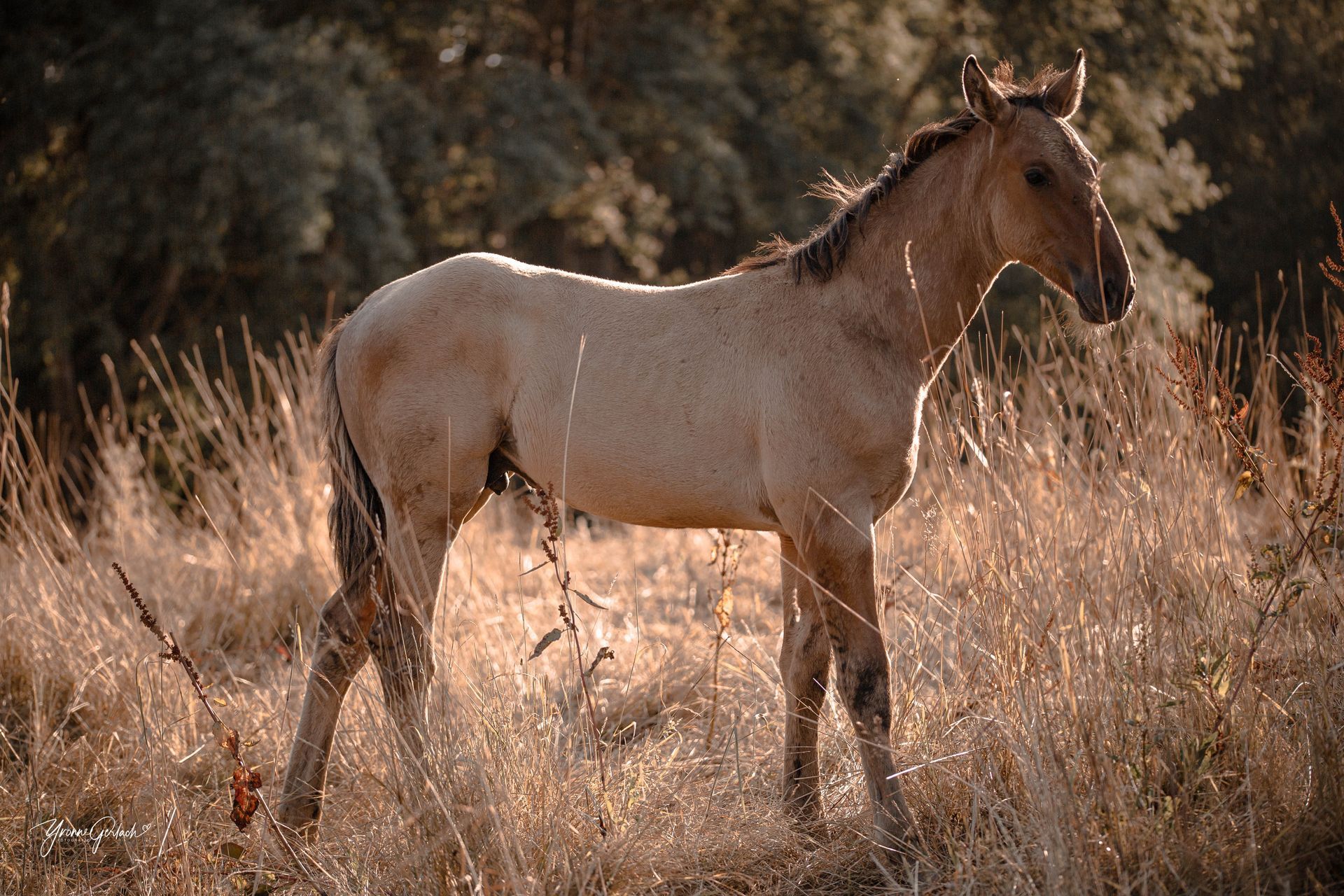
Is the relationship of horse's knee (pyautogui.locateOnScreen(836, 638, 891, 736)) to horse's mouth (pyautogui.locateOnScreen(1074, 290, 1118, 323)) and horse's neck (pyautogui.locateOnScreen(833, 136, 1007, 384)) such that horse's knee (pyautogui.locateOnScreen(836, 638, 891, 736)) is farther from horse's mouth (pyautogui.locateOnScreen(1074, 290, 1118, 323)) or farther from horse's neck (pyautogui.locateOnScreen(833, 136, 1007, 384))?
horse's mouth (pyautogui.locateOnScreen(1074, 290, 1118, 323))

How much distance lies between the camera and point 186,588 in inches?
219

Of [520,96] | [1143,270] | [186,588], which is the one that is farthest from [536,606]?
[1143,270]

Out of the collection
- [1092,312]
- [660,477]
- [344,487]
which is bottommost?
[344,487]

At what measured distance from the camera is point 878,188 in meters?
3.28

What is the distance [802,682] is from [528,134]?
10086mm

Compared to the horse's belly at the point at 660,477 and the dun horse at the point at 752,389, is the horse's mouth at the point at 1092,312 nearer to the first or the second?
the dun horse at the point at 752,389

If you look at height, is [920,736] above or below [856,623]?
below

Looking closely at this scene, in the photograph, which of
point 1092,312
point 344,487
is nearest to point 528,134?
point 344,487

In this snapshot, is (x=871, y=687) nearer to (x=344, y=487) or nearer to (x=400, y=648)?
(x=400, y=648)

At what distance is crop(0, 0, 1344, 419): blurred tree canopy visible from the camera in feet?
34.3

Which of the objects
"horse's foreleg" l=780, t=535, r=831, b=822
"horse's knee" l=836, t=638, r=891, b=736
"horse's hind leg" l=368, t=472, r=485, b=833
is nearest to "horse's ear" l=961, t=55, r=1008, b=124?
"horse's foreleg" l=780, t=535, r=831, b=822

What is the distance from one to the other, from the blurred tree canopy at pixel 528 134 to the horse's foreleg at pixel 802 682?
836 centimetres

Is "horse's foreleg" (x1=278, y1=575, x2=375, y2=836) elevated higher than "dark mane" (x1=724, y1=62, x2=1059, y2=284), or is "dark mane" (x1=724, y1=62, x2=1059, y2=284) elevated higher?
"dark mane" (x1=724, y1=62, x2=1059, y2=284)

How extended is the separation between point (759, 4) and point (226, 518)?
40.3 feet
